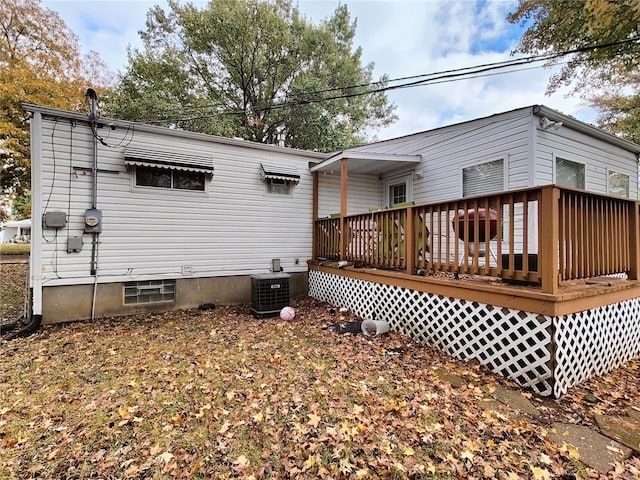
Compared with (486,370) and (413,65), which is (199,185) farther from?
(413,65)

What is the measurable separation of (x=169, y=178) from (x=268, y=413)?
5116 mm

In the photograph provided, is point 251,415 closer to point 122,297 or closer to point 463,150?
point 122,297

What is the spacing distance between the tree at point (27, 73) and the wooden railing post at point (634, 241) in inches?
634

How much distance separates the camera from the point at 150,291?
19.2 ft

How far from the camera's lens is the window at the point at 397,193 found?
7.73m

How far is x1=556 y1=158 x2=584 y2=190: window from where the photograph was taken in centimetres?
571

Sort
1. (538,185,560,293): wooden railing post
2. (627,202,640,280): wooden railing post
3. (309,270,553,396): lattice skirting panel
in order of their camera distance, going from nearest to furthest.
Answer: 1. (538,185,560,293): wooden railing post
2. (309,270,553,396): lattice skirting panel
3. (627,202,640,280): wooden railing post

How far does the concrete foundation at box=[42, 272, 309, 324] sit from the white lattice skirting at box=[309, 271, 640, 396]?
363 cm

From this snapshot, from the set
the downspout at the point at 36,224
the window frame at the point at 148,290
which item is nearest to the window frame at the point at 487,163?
the window frame at the point at 148,290

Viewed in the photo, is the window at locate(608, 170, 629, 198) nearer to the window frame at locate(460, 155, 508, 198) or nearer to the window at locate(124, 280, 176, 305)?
the window frame at locate(460, 155, 508, 198)

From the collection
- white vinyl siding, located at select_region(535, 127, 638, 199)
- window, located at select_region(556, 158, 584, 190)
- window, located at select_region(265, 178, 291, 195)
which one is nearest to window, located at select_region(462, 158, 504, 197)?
white vinyl siding, located at select_region(535, 127, 638, 199)

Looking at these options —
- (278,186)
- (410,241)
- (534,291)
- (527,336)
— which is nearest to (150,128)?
(278,186)

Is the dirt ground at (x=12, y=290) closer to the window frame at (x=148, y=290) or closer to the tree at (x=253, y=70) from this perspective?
the window frame at (x=148, y=290)

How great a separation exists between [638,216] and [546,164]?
181 cm
